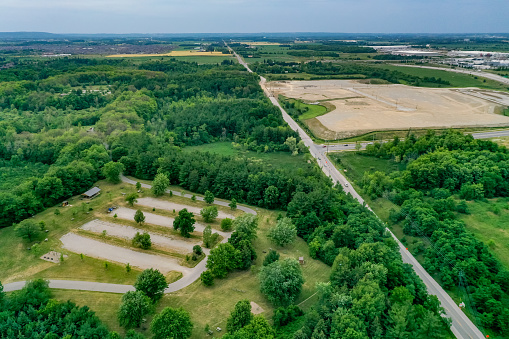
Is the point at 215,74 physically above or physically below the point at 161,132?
above

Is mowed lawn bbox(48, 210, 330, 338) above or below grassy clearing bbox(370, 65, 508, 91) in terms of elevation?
below

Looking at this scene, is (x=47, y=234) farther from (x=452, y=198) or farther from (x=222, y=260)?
(x=452, y=198)

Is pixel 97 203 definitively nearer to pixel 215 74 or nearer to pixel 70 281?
pixel 70 281

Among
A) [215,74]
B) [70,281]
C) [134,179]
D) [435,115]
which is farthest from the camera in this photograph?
[215,74]

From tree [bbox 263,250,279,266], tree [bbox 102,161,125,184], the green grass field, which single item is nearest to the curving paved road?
tree [bbox 263,250,279,266]

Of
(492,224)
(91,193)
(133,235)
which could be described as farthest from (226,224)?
(492,224)

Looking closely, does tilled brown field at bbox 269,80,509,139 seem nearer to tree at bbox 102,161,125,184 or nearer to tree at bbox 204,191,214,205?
tree at bbox 204,191,214,205

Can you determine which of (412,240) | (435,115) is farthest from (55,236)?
(435,115)
